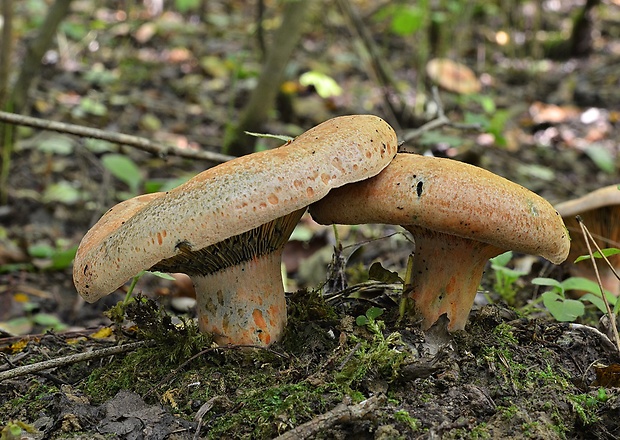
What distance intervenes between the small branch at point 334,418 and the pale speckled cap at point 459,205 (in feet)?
2.25

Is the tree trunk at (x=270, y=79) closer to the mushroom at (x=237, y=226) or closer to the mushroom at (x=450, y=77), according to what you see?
the mushroom at (x=450, y=77)

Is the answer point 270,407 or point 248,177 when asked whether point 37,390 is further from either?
point 248,177

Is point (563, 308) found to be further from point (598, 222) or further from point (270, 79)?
point (270, 79)

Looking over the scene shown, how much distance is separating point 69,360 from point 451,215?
174 cm

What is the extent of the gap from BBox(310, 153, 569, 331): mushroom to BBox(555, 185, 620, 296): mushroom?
50.6 inches

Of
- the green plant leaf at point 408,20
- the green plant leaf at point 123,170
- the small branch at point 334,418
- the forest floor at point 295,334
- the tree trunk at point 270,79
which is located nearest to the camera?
the small branch at point 334,418

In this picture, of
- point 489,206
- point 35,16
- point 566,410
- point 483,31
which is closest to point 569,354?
point 566,410

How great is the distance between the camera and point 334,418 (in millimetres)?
2111

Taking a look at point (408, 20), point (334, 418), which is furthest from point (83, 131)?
point (408, 20)

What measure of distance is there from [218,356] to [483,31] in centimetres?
1212

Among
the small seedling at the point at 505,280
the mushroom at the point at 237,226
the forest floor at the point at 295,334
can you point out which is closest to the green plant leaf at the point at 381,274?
the forest floor at the point at 295,334

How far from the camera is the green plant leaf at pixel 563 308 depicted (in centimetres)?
284

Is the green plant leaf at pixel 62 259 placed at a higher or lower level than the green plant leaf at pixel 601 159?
higher

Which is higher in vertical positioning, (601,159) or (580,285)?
(580,285)
